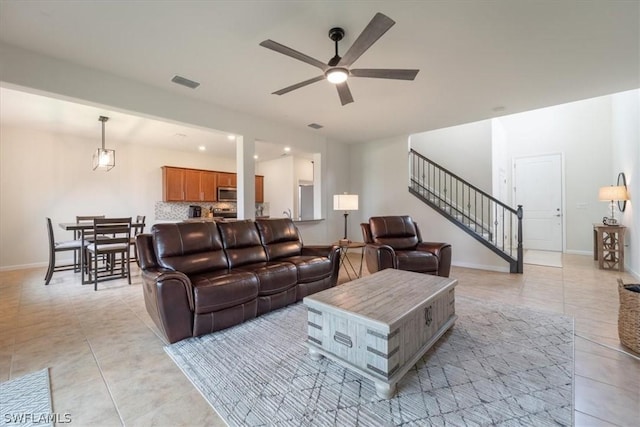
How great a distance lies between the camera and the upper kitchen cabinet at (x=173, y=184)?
654 centimetres

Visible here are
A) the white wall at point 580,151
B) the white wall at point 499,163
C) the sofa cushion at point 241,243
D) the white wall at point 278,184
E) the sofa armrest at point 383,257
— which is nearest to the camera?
the sofa cushion at point 241,243

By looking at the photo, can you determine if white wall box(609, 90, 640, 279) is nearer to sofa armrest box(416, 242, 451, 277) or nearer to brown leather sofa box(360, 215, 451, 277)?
sofa armrest box(416, 242, 451, 277)

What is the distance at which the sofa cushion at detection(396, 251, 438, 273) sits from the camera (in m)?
3.61

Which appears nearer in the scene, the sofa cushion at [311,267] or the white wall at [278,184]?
the sofa cushion at [311,267]

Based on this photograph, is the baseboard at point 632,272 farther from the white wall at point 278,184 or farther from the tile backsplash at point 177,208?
the tile backsplash at point 177,208

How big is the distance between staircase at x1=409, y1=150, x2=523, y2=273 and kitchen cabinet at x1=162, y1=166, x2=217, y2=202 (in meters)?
5.22

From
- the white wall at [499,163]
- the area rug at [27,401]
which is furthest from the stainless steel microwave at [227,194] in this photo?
the white wall at [499,163]

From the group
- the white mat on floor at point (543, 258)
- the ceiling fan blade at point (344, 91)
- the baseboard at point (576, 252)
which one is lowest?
the white mat on floor at point (543, 258)

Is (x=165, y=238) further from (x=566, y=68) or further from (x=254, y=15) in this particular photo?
(x=566, y=68)

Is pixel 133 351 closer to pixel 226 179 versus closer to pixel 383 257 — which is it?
pixel 383 257

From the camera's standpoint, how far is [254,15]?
222 cm

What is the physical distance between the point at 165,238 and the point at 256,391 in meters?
1.78

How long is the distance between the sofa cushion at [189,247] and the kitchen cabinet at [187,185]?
429cm

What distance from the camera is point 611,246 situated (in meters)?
4.75
